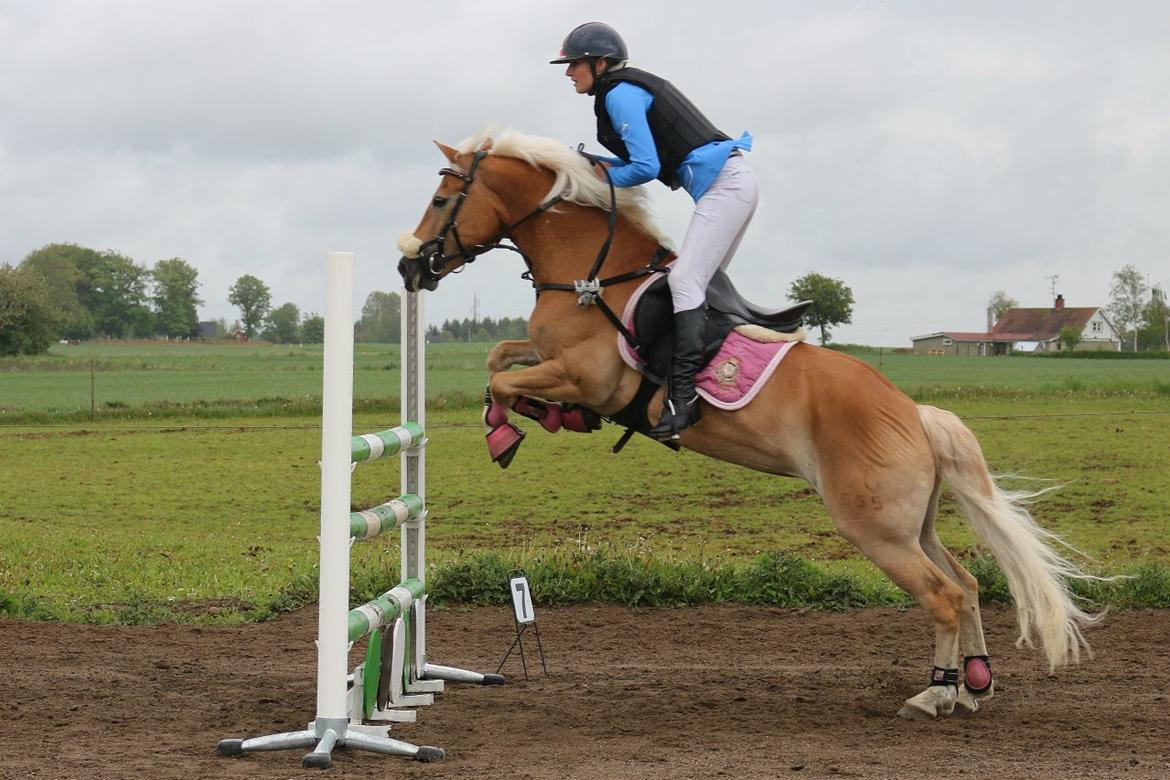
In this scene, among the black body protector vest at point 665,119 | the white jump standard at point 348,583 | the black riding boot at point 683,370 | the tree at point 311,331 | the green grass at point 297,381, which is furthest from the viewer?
the tree at point 311,331

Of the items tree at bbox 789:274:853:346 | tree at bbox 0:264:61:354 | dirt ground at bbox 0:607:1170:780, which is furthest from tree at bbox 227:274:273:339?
dirt ground at bbox 0:607:1170:780

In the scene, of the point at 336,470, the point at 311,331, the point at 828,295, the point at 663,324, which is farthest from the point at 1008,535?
the point at 311,331

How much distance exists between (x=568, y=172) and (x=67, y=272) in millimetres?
81146

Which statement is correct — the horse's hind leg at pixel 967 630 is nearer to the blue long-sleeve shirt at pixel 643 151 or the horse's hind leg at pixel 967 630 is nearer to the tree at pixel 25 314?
the blue long-sleeve shirt at pixel 643 151

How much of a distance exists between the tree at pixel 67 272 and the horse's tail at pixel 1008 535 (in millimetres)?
63860

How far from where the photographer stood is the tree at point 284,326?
7356 cm

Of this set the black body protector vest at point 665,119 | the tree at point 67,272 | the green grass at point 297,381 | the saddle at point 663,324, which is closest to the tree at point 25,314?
the green grass at point 297,381

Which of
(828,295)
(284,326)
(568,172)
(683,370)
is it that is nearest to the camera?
(683,370)

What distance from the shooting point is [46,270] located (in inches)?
3093

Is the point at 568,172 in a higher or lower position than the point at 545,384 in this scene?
higher

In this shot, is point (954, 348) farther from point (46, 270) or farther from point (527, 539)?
point (527, 539)

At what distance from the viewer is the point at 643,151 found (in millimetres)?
5633

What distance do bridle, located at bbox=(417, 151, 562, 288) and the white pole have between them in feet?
3.46

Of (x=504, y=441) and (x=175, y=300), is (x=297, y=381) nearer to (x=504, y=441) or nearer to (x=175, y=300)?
(x=504, y=441)
